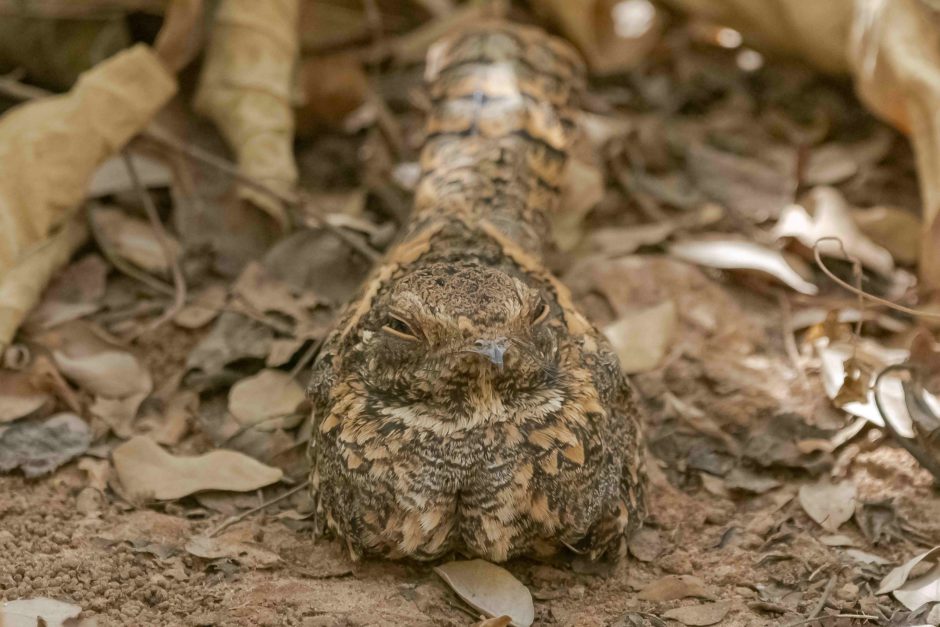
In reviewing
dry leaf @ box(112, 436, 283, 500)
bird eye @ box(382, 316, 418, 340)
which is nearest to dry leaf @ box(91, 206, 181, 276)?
dry leaf @ box(112, 436, 283, 500)

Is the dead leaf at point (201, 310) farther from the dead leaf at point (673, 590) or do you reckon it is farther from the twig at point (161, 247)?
the dead leaf at point (673, 590)

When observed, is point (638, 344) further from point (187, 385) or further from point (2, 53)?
point (2, 53)

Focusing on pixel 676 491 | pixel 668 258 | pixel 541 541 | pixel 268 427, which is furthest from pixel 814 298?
pixel 268 427

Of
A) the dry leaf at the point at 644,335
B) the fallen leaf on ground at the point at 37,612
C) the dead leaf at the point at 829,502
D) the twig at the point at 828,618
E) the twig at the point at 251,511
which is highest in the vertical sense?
the fallen leaf on ground at the point at 37,612

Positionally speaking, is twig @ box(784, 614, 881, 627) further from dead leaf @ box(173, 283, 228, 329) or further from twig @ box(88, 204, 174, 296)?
twig @ box(88, 204, 174, 296)

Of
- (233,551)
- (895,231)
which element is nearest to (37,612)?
(233,551)

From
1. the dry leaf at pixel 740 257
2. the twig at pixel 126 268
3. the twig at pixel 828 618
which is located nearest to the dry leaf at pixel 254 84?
the twig at pixel 126 268
